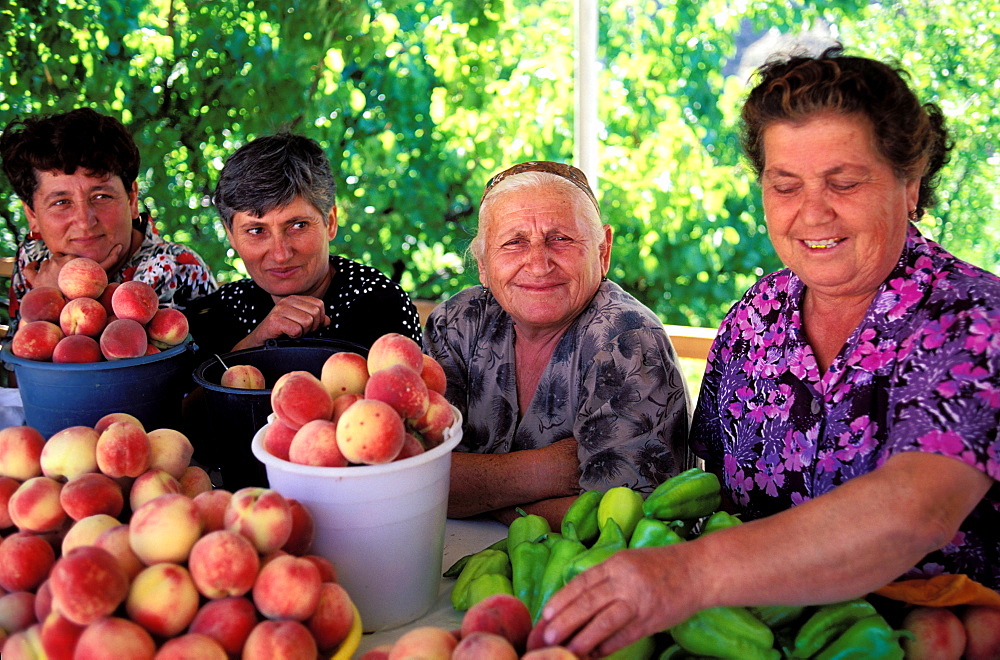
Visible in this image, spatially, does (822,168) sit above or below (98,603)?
above

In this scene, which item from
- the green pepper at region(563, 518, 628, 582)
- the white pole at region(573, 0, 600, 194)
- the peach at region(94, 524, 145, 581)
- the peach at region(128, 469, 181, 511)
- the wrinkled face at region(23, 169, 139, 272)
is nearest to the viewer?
the peach at region(94, 524, 145, 581)

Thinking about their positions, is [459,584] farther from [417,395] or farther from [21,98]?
[21,98]

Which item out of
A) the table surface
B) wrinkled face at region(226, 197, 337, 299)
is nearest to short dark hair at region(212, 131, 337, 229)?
wrinkled face at region(226, 197, 337, 299)

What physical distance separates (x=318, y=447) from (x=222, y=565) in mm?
225

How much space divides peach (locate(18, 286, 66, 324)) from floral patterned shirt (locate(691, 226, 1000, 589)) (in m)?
1.40

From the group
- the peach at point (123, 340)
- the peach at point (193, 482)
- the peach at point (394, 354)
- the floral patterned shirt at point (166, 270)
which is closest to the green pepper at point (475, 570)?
the peach at point (394, 354)

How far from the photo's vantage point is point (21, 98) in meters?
5.38

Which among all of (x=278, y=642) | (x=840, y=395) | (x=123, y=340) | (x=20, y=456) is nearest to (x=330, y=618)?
(x=278, y=642)

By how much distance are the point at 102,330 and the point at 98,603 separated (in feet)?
2.99

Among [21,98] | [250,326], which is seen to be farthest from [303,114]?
[250,326]

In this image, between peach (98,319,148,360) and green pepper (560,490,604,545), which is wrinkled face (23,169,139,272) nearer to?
peach (98,319,148,360)

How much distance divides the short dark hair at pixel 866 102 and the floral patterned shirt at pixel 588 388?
58 centimetres

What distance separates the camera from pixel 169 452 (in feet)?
4.29

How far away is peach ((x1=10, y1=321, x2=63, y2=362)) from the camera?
1593 mm
